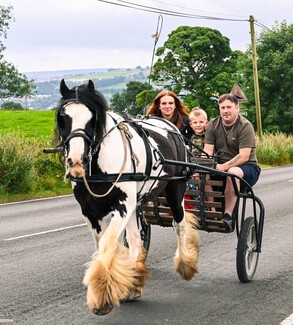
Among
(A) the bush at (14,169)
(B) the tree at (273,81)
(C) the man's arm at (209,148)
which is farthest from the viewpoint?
(B) the tree at (273,81)

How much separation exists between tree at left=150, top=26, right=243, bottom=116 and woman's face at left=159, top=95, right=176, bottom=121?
51.3 metres

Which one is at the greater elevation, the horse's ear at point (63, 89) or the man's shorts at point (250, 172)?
the horse's ear at point (63, 89)

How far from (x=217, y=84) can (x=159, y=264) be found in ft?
176

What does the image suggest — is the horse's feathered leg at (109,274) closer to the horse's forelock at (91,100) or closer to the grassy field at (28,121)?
the horse's forelock at (91,100)

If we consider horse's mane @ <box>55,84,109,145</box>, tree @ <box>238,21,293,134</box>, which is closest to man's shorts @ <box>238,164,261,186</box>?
horse's mane @ <box>55,84,109,145</box>

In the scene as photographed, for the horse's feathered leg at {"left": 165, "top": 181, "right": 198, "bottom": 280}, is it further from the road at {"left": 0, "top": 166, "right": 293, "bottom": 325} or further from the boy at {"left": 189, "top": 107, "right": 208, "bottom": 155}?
the boy at {"left": 189, "top": 107, "right": 208, "bottom": 155}

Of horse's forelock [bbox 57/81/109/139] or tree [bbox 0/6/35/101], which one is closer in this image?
horse's forelock [bbox 57/81/109/139]

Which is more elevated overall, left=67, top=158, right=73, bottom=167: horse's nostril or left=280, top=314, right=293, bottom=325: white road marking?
left=67, top=158, right=73, bottom=167: horse's nostril

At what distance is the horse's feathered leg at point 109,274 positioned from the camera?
6.02m

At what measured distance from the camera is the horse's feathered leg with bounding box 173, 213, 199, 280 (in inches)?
309

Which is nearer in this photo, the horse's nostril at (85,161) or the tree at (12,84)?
the horse's nostril at (85,161)

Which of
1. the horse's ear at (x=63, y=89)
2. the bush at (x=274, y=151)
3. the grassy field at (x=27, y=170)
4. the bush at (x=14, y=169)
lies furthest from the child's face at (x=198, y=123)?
the bush at (x=274, y=151)

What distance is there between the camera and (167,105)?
9414 mm

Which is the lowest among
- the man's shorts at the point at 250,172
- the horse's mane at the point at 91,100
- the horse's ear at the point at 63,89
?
the man's shorts at the point at 250,172
